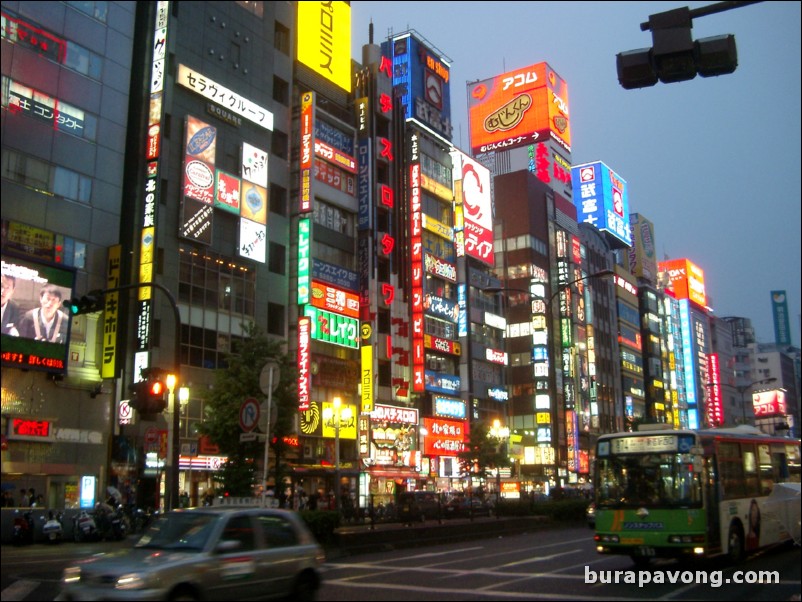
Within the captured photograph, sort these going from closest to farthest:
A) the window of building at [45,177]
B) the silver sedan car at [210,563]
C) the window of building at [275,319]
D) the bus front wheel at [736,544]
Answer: the silver sedan car at [210,563] < the bus front wheel at [736,544] < the window of building at [45,177] < the window of building at [275,319]

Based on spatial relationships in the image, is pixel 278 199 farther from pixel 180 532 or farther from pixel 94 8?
pixel 180 532

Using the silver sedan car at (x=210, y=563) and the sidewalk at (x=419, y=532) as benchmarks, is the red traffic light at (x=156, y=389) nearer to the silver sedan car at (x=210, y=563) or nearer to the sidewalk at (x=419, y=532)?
the silver sedan car at (x=210, y=563)

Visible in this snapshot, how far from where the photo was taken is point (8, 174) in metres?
35.0

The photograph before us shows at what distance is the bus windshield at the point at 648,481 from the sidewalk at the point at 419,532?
27.5ft

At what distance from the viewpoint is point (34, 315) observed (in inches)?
1369

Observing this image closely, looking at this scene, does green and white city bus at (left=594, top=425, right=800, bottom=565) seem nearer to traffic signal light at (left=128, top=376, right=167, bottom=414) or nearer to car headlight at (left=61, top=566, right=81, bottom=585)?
traffic signal light at (left=128, top=376, right=167, bottom=414)

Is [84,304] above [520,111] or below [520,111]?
below

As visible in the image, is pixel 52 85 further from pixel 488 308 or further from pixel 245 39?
pixel 488 308

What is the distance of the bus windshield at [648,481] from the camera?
1642 centimetres

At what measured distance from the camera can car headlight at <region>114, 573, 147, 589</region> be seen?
9953 mm

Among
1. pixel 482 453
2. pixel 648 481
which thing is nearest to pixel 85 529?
pixel 648 481

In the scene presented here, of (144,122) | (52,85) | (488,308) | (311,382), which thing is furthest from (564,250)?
(52,85)

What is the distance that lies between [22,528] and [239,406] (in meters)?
8.75

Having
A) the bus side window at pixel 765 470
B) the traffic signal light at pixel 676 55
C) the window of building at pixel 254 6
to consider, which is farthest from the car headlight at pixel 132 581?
the window of building at pixel 254 6
